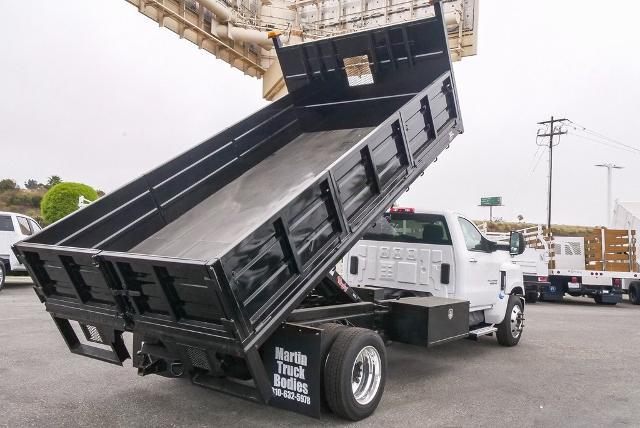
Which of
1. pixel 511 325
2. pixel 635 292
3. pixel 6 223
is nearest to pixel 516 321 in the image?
pixel 511 325

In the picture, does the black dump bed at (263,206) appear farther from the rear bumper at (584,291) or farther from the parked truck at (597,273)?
the rear bumper at (584,291)

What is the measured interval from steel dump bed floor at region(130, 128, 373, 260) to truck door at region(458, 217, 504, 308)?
2.06 metres

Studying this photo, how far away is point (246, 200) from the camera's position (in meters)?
5.55

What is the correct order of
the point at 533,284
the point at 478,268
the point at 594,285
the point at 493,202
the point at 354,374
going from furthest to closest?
the point at 493,202
the point at 533,284
the point at 594,285
the point at 478,268
the point at 354,374

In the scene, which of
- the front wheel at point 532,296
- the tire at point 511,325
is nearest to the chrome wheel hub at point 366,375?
the tire at point 511,325

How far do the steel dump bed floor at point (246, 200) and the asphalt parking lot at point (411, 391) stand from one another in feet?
4.87

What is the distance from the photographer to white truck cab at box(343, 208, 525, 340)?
6789 mm

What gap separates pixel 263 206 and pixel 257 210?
8cm

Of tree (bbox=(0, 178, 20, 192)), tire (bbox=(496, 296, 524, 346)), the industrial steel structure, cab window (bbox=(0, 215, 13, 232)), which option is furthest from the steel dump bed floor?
tree (bbox=(0, 178, 20, 192))

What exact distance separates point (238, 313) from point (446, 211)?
4.15 metres

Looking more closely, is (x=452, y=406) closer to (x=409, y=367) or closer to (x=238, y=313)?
(x=409, y=367)

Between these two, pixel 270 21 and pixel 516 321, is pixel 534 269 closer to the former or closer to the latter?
pixel 516 321

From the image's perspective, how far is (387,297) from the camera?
6.71m

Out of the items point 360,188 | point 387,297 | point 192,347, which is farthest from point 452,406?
point 192,347
